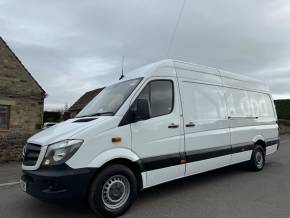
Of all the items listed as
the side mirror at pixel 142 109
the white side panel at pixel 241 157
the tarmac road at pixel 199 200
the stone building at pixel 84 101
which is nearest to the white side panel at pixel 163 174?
the tarmac road at pixel 199 200

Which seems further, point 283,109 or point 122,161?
point 283,109

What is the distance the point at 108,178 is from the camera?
461cm

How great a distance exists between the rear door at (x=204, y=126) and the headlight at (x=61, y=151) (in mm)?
2352

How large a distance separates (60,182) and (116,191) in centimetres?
92

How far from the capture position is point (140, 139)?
5.06 m

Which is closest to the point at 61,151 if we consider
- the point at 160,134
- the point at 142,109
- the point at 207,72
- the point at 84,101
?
the point at 142,109

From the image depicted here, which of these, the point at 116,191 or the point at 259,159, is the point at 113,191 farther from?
the point at 259,159

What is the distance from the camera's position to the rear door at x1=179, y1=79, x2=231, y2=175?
595 centimetres

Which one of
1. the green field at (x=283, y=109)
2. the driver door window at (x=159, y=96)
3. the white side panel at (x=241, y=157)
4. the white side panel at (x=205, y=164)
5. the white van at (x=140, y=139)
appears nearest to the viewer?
the white van at (x=140, y=139)

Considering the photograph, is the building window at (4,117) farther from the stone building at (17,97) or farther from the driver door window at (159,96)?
the driver door window at (159,96)

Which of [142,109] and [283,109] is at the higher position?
[283,109]

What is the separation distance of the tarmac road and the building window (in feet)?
43.1

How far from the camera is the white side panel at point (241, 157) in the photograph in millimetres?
7289

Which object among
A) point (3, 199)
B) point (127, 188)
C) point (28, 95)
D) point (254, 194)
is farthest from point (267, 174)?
point (28, 95)
